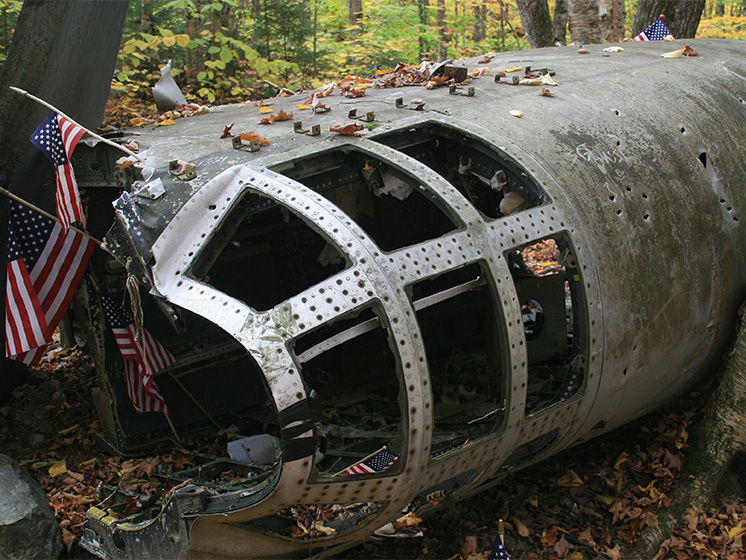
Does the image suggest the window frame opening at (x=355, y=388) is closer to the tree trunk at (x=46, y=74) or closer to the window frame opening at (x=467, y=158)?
the window frame opening at (x=467, y=158)

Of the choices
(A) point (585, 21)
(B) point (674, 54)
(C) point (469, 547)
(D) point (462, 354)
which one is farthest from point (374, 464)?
(A) point (585, 21)

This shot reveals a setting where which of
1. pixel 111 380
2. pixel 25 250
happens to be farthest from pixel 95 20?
pixel 111 380

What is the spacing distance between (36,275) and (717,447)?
19.4 feet

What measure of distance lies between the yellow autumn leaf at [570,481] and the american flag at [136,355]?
363 cm

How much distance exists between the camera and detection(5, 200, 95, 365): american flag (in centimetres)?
577

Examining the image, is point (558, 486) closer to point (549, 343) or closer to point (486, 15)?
point (549, 343)

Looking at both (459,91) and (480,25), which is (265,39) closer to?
(459,91)

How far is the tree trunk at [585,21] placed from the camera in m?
13.3

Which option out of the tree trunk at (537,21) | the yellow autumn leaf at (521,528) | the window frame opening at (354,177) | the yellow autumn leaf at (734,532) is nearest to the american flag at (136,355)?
the window frame opening at (354,177)

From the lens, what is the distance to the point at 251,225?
7.14 m

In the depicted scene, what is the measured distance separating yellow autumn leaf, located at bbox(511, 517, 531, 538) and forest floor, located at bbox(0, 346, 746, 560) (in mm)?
A: 11

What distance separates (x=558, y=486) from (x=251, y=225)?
12.6 ft

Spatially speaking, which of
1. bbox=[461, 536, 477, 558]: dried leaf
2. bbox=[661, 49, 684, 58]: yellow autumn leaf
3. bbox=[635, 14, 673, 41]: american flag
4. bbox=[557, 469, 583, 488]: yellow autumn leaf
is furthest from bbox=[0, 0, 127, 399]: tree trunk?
bbox=[635, 14, 673, 41]: american flag

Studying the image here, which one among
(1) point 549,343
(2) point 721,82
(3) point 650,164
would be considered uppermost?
(2) point 721,82
